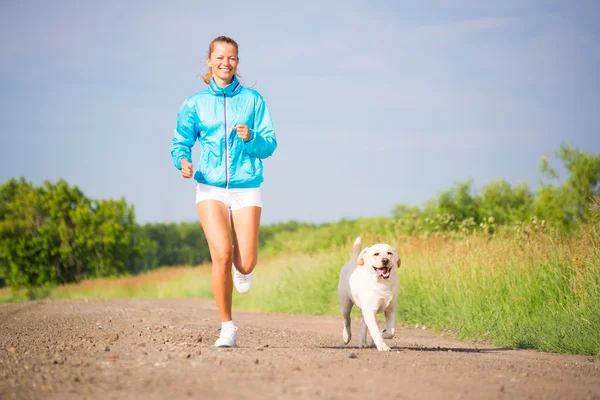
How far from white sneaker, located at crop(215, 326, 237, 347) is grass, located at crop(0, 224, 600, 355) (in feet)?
13.5

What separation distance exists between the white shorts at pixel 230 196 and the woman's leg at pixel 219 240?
0.05 metres

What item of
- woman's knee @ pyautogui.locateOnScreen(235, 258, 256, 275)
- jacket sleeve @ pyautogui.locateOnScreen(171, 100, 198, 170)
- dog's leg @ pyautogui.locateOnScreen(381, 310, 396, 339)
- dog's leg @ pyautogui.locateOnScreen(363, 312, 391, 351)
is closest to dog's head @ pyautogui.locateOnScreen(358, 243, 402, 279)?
dog's leg @ pyautogui.locateOnScreen(363, 312, 391, 351)

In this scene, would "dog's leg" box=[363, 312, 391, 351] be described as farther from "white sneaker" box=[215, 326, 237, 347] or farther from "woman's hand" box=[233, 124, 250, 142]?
"woman's hand" box=[233, 124, 250, 142]

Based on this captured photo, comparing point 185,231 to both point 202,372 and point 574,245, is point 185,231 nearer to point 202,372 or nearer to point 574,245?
point 574,245

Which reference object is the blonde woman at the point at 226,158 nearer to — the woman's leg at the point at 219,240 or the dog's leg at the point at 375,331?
the woman's leg at the point at 219,240

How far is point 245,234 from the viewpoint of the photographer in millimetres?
6988

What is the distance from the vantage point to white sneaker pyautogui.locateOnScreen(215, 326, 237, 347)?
6.86 meters

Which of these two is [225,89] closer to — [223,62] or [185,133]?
[223,62]

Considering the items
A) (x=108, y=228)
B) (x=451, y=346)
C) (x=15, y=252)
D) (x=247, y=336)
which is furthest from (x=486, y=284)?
(x=15, y=252)

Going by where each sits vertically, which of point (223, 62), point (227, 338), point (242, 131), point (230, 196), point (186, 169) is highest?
point (223, 62)

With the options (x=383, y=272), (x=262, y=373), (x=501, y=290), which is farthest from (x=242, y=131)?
(x=501, y=290)

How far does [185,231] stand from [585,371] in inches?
1835

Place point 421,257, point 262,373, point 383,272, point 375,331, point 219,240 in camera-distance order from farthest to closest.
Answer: point 421,257 < point 383,272 < point 375,331 < point 219,240 < point 262,373

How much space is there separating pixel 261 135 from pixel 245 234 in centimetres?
102
